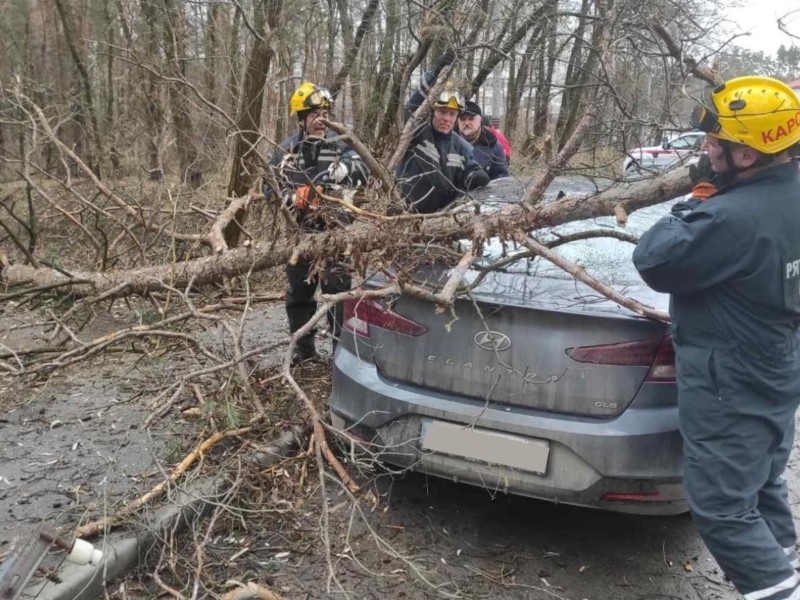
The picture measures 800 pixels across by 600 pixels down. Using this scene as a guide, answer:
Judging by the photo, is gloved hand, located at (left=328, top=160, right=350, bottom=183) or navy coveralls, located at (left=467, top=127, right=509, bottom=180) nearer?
gloved hand, located at (left=328, top=160, right=350, bottom=183)

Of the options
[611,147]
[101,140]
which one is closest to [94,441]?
[611,147]

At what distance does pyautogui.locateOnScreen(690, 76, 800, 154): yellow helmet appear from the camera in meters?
2.28

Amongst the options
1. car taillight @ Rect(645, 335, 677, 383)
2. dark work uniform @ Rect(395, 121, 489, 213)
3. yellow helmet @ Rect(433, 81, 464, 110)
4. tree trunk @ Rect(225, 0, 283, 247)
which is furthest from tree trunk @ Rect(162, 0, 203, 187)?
car taillight @ Rect(645, 335, 677, 383)

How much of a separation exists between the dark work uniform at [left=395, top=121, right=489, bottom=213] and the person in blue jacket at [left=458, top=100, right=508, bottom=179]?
2.90ft

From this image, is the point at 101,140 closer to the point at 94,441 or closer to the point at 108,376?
the point at 108,376

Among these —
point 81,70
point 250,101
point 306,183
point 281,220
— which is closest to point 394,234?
point 306,183

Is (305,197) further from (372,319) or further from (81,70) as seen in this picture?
(81,70)

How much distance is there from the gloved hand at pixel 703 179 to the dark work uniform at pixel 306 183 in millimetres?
2088

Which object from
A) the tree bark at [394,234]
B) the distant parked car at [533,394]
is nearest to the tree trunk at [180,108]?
the tree bark at [394,234]

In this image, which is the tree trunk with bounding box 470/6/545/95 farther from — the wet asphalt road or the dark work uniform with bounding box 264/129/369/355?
the wet asphalt road

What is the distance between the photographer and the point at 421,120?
485 cm

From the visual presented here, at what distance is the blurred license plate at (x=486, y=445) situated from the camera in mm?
2586

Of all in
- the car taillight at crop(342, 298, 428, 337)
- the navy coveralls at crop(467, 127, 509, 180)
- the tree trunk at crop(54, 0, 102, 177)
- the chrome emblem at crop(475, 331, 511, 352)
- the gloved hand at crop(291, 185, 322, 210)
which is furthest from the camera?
the tree trunk at crop(54, 0, 102, 177)

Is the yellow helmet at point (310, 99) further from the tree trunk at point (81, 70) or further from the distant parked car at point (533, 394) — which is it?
the tree trunk at point (81, 70)
